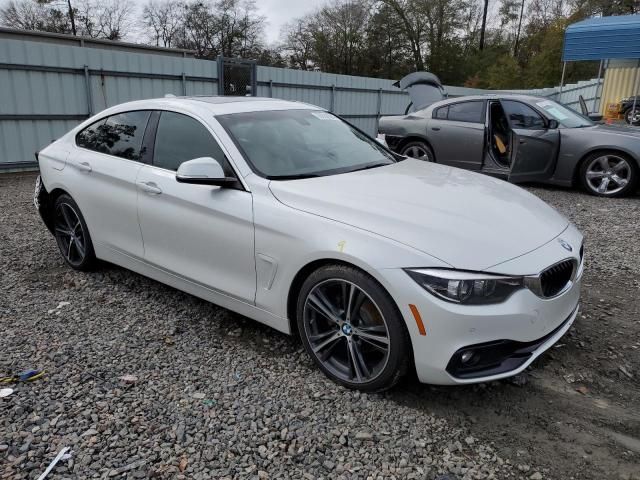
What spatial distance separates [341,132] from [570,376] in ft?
7.67

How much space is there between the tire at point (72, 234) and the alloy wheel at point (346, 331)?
2463 millimetres

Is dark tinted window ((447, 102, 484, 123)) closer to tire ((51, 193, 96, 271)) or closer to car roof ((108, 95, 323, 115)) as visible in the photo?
car roof ((108, 95, 323, 115))

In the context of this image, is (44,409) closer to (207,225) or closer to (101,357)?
(101,357)

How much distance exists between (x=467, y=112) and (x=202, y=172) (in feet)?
22.3

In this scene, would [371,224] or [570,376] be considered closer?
[371,224]

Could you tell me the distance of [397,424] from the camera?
2570 millimetres

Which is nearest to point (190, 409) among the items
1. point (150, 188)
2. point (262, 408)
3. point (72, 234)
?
point (262, 408)

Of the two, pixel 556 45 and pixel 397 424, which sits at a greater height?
pixel 556 45

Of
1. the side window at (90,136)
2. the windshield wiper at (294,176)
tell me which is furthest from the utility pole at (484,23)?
the windshield wiper at (294,176)

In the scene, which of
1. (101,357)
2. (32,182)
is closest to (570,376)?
(101,357)

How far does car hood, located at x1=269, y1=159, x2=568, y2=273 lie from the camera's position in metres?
2.52

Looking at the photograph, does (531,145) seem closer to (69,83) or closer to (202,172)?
(202,172)

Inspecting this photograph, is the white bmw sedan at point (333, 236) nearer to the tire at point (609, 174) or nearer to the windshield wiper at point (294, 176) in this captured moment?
the windshield wiper at point (294, 176)

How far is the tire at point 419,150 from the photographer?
9086 mm
